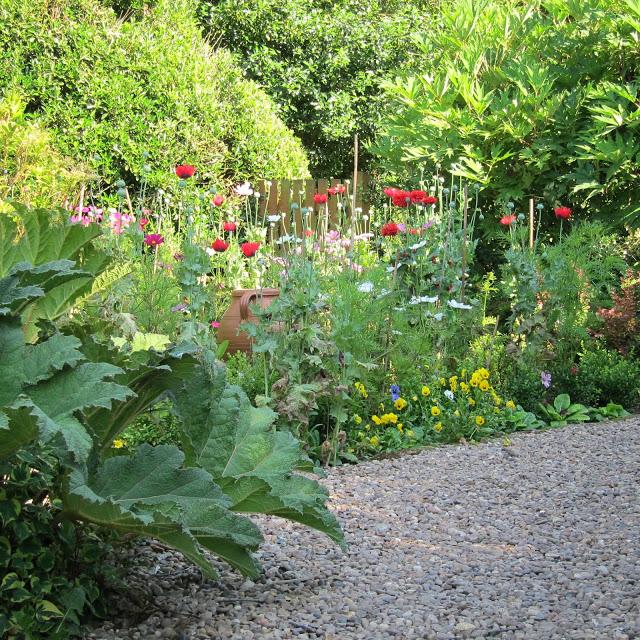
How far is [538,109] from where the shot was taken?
6.93 m

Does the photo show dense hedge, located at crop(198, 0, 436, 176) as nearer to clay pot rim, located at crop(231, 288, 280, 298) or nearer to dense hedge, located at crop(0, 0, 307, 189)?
dense hedge, located at crop(0, 0, 307, 189)

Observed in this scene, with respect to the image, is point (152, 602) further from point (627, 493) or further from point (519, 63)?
point (519, 63)

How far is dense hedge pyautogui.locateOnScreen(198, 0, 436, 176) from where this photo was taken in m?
11.7

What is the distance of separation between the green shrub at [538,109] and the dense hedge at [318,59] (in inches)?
167

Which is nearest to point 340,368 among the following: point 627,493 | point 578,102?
point 627,493

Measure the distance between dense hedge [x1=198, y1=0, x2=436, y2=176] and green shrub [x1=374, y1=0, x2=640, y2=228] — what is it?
4.23 metres

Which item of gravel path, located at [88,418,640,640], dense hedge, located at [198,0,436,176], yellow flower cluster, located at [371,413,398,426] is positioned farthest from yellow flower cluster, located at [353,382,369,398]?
dense hedge, located at [198,0,436,176]

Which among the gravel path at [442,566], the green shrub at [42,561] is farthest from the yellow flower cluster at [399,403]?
the green shrub at [42,561]

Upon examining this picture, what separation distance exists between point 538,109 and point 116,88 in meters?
3.70

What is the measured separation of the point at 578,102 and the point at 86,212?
382 centimetres

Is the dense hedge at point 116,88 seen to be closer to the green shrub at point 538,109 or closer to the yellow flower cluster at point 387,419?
the green shrub at point 538,109

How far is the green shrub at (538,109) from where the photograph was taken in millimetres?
6772

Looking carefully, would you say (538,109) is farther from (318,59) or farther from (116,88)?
(318,59)

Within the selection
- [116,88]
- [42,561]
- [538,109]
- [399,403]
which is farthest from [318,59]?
[42,561]
